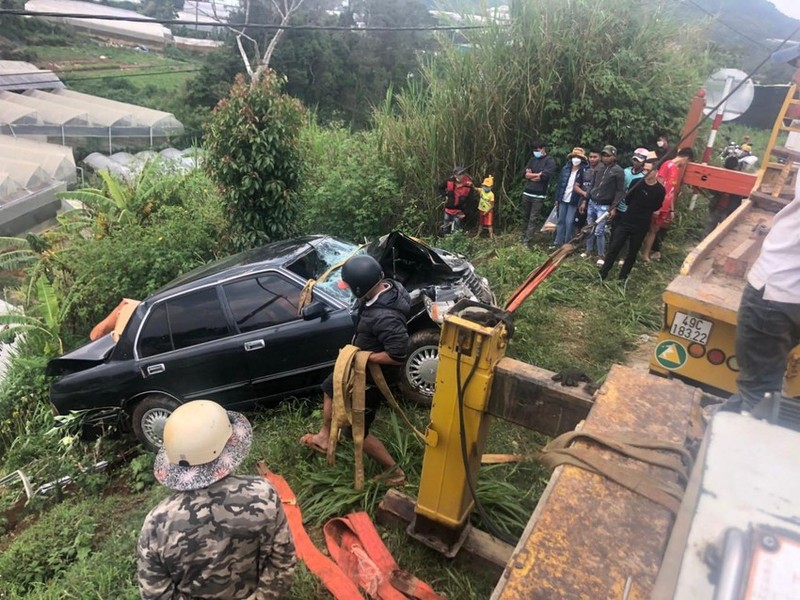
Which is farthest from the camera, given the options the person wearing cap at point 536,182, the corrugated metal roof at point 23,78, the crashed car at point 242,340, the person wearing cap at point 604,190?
the corrugated metal roof at point 23,78

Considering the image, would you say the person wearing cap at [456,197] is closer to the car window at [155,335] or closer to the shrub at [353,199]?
the shrub at [353,199]

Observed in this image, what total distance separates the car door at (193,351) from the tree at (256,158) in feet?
11.0

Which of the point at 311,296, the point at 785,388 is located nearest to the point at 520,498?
the point at 785,388

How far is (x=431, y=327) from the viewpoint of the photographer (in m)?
5.08

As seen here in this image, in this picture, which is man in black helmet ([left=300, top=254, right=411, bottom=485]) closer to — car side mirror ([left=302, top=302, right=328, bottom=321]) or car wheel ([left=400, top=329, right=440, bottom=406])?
car wheel ([left=400, top=329, right=440, bottom=406])

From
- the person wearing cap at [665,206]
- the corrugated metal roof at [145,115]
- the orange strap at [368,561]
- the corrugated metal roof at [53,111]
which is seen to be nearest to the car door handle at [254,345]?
the orange strap at [368,561]

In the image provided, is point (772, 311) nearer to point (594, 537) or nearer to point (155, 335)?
point (594, 537)

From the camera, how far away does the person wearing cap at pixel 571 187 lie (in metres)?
8.03

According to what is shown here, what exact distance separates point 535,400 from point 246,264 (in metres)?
3.97

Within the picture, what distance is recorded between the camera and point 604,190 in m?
7.42

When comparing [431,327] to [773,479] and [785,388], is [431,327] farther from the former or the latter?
[773,479]

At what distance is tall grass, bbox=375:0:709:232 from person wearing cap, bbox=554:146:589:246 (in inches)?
56.2

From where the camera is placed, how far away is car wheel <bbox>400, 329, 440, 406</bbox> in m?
4.98

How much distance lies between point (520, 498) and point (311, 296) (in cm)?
260
